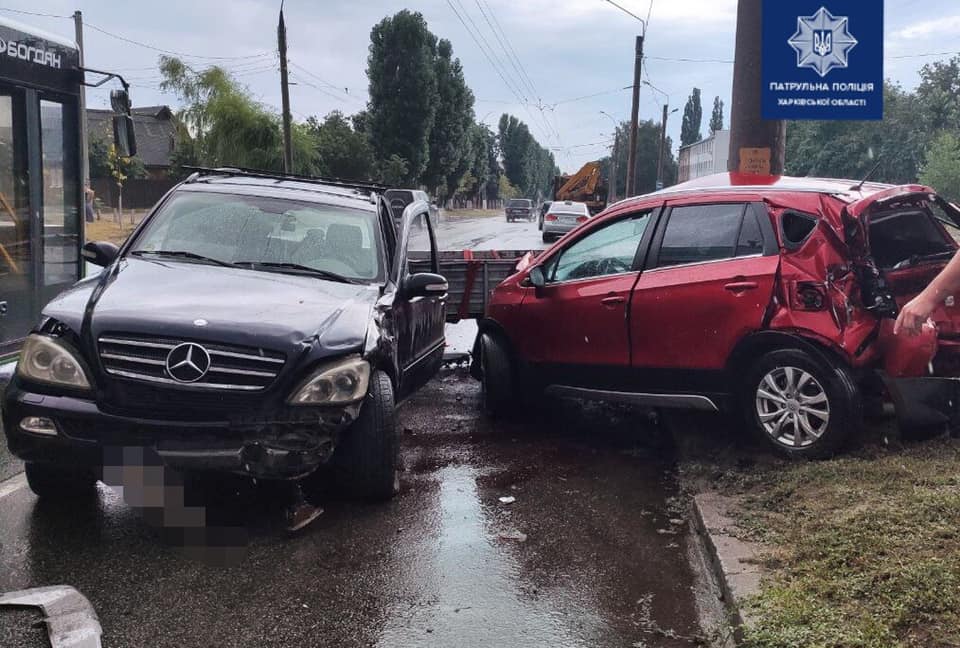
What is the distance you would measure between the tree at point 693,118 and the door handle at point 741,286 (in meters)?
150

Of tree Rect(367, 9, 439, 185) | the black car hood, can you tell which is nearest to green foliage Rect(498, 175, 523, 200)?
tree Rect(367, 9, 439, 185)

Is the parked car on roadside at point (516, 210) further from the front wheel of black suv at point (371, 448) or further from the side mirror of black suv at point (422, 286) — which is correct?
the front wheel of black suv at point (371, 448)

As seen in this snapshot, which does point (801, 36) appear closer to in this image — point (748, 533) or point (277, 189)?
point (277, 189)

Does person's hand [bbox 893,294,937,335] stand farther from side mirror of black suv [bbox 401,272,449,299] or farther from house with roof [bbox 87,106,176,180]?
house with roof [bbox 87,106,176,180]

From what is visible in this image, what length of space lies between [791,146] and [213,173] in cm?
6149

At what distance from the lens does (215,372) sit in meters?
4.59

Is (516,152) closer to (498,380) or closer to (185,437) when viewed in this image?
(498,380)

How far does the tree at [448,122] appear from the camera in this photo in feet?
213

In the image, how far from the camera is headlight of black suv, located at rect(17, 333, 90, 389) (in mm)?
4656

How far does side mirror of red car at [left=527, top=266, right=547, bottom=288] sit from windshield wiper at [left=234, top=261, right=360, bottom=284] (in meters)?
1.92

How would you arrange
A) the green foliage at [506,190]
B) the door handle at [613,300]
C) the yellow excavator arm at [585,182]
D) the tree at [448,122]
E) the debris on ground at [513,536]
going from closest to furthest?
the debris on ground at [513,536]
the door handle at [613,300]
the yellow excavator arm at [585,182]
the tree at [448,122]
the green foliage at [506,190]

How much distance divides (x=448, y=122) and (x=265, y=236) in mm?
60421

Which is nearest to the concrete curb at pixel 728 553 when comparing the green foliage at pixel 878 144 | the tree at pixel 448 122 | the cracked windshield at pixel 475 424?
the cracked windshield at pixel 475 424

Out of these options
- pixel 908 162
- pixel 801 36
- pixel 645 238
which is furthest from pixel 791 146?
pixel 645 238
